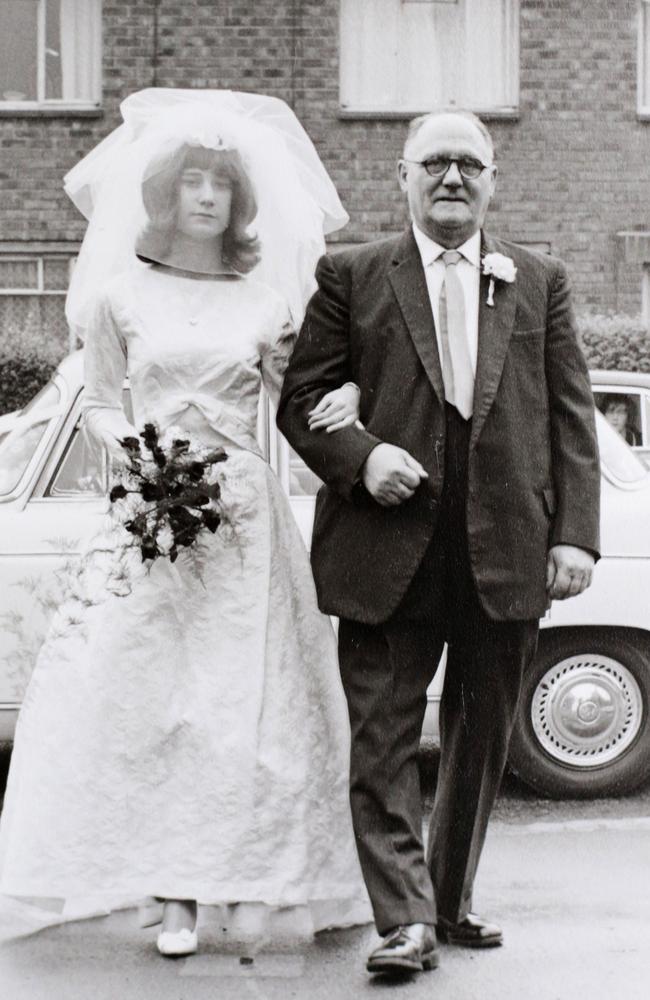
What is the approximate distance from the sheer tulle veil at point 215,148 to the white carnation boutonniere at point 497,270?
86 centimetres

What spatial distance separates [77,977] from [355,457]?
153 centimetres

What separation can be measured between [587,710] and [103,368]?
280cm

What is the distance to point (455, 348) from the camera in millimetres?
4457

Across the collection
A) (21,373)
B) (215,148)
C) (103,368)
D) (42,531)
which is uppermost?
(215,148)

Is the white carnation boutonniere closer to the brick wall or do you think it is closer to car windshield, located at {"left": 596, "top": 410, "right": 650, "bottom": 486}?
car windshield, located at {"left": 596, "top": 410, "right": 650, "bottom": 486}

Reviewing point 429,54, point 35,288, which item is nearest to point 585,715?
point 35,288

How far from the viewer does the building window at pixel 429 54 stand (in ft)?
51.9

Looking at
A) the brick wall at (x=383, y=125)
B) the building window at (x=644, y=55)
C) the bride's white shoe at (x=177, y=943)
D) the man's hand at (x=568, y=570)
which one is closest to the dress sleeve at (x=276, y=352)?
the man's hand at (x=568, y=570)

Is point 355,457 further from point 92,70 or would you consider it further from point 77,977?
point 92,70

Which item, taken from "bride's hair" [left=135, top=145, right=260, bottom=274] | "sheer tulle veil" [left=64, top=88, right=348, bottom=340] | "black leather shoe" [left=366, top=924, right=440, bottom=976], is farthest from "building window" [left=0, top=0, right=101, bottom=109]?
"black leather shoe" [left=366, top=924, right=440, bottom=976]

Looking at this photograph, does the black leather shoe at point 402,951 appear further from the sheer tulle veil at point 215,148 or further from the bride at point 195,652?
the sheer tulle veil at point 215,148

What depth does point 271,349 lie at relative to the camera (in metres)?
4.92

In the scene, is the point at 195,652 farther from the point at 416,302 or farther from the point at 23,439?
the point at 23,439

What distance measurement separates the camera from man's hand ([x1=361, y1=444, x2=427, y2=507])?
4.31m
